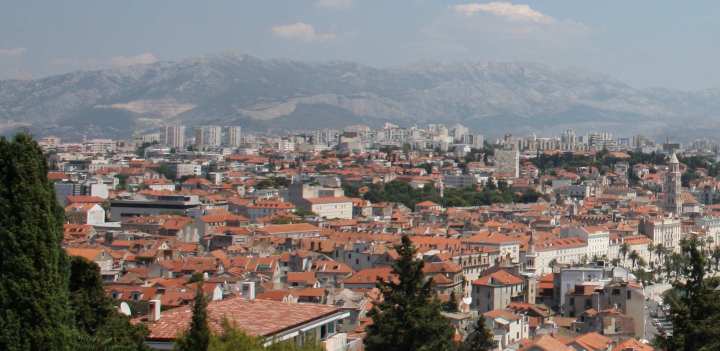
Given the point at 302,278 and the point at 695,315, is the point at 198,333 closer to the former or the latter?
the point at 695,315

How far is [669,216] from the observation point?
2724 inches

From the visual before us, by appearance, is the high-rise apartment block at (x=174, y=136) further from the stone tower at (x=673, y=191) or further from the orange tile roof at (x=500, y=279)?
the orange tile roof at (x=500, y=279)

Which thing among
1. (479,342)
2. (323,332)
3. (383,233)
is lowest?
(383,233)

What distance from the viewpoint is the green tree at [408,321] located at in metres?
13.5

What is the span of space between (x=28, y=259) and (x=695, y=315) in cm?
772

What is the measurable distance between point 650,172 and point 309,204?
43061 mm

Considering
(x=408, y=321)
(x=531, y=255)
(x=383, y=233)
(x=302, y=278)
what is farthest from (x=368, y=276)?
(x=408, y=321)

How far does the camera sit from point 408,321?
1354cm

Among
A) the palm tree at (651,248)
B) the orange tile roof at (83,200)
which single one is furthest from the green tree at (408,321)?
the orange tile roof at (83,200)

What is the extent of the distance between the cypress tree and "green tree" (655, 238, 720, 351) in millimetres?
7108

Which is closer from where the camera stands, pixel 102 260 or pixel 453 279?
pixel 102 260

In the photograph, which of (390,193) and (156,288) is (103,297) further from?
(390,193)

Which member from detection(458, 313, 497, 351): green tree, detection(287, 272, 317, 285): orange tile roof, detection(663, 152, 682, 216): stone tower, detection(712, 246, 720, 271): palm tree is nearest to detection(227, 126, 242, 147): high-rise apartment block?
detection(663, 152, 682, 216): stone tower

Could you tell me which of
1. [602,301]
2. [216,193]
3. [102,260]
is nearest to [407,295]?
[602,301]
